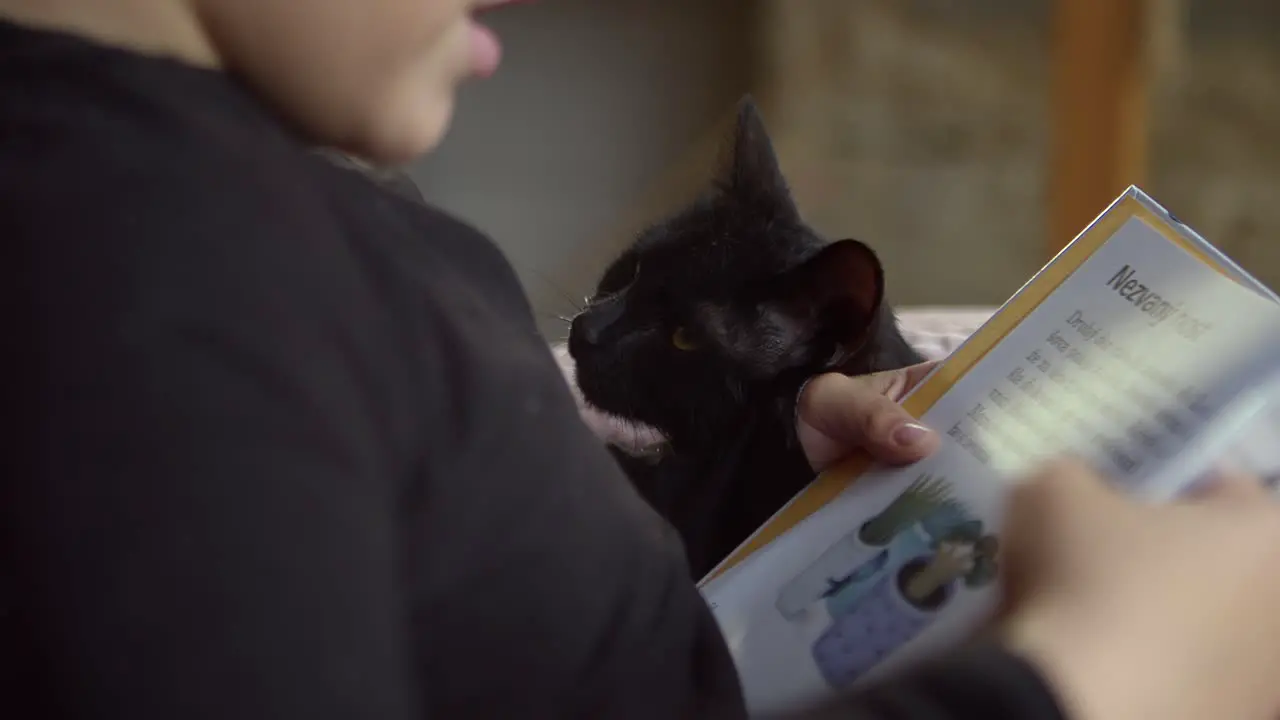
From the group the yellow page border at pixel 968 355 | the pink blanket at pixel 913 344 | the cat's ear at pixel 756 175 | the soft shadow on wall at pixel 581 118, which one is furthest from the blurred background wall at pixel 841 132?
the yellow page border at pixel 968 355

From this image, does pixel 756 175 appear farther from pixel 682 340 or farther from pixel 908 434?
pixel 908 434

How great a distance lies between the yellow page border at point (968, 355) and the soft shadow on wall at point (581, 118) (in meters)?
1.47

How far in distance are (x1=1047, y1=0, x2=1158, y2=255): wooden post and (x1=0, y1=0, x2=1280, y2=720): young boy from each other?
130cm

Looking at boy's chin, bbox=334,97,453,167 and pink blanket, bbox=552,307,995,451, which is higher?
boy's chin, bbox=334,97,453,167

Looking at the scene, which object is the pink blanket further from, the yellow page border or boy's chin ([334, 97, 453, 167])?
boy's chin ([334, 97, 453, 167])

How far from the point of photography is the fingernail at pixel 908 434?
1.68 feet

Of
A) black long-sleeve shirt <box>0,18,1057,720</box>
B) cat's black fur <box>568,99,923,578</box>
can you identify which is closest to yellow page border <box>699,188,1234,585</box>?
cat's black fur <box>568,99,923,578</box>

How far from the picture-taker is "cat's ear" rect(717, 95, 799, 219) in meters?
0.80

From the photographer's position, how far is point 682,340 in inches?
29.5

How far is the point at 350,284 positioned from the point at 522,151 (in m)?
1.87

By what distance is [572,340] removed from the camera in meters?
0.79

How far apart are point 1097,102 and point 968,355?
1075mm

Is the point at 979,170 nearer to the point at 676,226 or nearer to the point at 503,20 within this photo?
the point at 503,20

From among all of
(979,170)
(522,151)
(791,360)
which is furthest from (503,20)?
(791,360)
